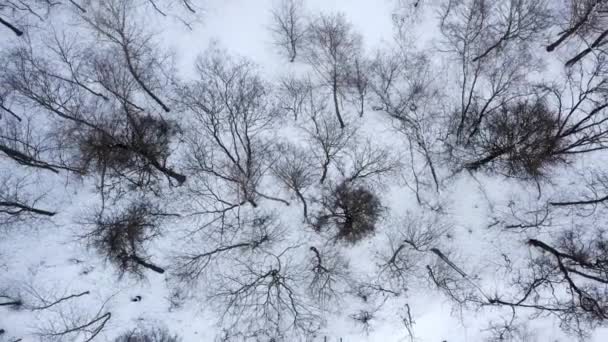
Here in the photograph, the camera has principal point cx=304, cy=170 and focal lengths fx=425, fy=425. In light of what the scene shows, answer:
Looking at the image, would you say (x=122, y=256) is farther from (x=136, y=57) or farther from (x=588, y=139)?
(x=588, y=139)

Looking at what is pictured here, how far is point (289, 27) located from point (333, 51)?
246cm

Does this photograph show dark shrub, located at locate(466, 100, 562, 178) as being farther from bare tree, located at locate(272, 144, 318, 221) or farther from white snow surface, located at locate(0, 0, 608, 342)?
bare tree, located at locate(272, 144, 318, 221)

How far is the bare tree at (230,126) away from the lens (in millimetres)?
18734

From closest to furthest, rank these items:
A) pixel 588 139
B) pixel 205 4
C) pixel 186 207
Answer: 1. pixel 588 139
2. pixel 186 207
3. pixel 205 4

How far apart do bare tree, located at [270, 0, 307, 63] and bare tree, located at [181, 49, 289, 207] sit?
1.83 metres

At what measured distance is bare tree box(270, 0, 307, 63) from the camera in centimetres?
1962

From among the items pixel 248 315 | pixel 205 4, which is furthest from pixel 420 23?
pixel 248 315

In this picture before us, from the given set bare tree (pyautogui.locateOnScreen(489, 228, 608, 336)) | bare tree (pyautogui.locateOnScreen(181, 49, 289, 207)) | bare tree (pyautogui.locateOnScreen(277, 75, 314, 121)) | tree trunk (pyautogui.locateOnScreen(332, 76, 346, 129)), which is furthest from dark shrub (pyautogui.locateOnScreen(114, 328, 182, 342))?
bare tree (pyautogui.locateOnScreen(489, 228, 608, 336))

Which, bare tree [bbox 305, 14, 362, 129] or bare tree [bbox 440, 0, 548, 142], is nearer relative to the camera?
bare tree [bbox 440, 0, 548, 142]

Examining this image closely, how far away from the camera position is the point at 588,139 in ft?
57.8

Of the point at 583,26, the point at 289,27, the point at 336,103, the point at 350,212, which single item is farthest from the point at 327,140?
the point at 583,26

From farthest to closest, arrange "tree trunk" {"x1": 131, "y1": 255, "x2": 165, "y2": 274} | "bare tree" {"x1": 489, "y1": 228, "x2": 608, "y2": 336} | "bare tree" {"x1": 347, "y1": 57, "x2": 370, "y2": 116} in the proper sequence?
"bare tree" {"x1": 347, "y1": 57, "x2": 370, "y2": 116} → "tree trunk" {"x1": 131, "y1": 255, "x2": 165, "y2": 274} → "bare tree" {"x1": 489, "y1": 228, "x2": 608, "y2": 336}

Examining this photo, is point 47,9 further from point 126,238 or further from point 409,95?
point 409,95

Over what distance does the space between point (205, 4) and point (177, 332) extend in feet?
49.3
